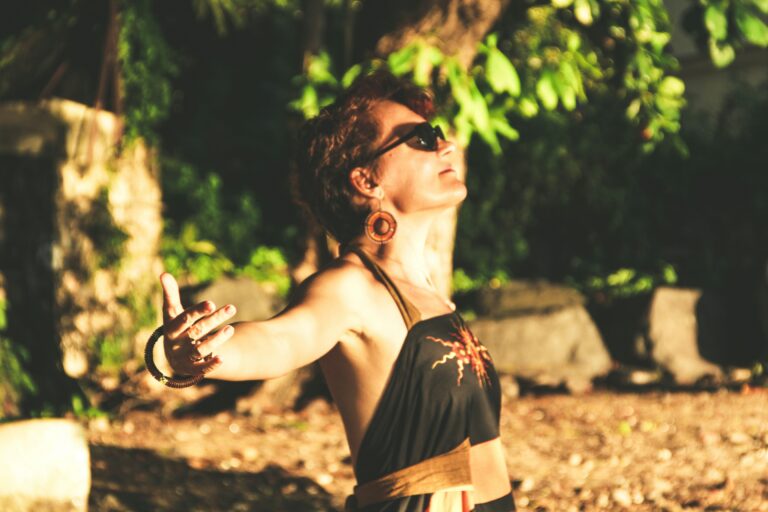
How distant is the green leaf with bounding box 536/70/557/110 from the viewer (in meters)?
5.12

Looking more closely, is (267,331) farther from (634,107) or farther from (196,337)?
(634,107)

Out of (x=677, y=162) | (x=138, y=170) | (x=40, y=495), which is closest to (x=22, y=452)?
(x=40, y=495)

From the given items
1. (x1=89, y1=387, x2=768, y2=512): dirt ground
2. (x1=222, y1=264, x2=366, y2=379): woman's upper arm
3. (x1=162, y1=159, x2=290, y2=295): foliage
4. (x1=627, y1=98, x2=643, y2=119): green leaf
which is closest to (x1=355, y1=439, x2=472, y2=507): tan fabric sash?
(x1=222, y1=264, x2=366, y2=379): woman's upper arm

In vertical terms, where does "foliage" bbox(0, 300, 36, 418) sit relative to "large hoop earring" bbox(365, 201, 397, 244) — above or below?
below

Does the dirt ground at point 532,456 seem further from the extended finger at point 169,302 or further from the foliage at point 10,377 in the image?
the extended finger at point 169,302

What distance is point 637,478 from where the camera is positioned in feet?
17.4

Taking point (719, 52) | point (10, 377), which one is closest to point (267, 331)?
point (719, 52)

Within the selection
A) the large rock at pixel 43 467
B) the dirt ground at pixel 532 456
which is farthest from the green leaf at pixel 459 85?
the large rock at pixel 43 467

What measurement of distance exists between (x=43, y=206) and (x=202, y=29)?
294 centimetres

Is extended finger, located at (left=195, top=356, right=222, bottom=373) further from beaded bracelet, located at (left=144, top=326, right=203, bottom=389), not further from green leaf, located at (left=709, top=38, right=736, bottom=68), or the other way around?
green leaf, located at (left=709, top=38, right=736, bottom=68)

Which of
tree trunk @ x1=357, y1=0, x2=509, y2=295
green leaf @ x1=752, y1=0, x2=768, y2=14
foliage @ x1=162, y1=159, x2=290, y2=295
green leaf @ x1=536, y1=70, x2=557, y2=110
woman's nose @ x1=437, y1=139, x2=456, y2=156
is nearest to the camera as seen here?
woman's nose @ x1=437, y1=139, x2=456, y2=156

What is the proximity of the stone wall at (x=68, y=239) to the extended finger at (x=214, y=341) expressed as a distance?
5346mm

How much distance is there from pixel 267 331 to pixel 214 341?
0.23 meters

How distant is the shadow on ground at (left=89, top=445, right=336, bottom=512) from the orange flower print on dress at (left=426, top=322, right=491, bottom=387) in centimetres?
278
